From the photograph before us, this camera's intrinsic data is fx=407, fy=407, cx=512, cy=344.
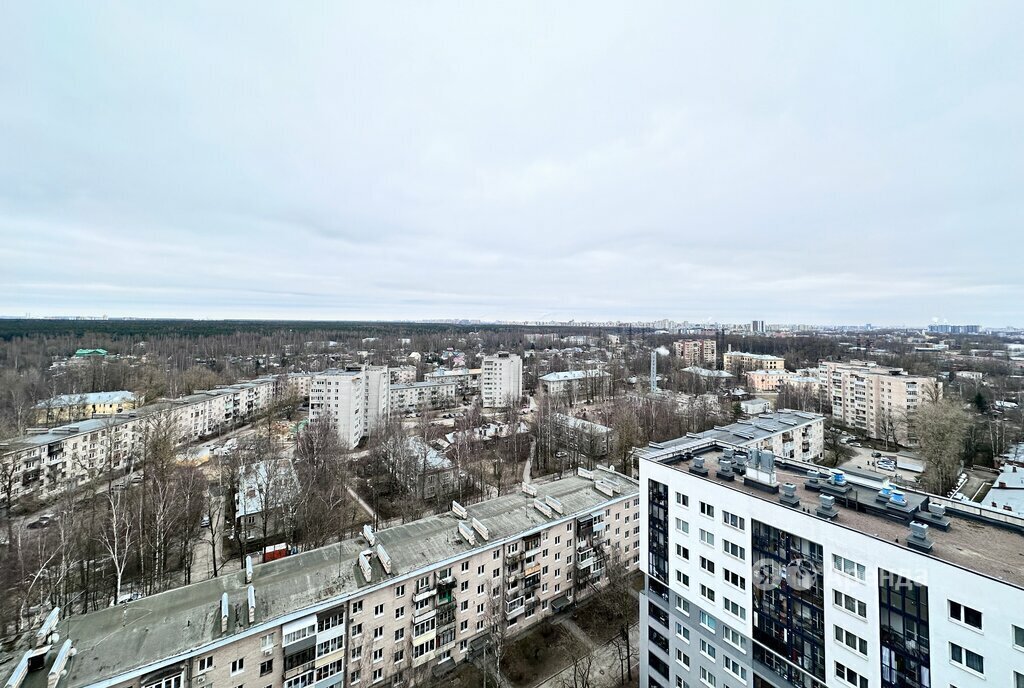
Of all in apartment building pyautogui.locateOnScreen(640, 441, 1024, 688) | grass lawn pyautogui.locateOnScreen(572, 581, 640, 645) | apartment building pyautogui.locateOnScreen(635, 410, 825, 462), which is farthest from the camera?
apartment building pyautogui.locateOnScreen(635, 410, 825, 462)

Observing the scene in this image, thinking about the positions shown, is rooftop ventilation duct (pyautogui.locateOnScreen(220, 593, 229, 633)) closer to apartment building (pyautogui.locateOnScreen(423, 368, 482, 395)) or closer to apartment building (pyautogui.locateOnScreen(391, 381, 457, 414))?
apartment building (pyautogui.locateOnScreen(391, 381, 457, 414))

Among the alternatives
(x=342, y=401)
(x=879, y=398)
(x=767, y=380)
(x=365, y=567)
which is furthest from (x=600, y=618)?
(x=767, y=380)

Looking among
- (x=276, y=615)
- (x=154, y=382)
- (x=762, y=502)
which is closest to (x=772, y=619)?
(x=762, y=502)

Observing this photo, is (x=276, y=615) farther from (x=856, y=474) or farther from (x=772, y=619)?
(x=856, y=474)

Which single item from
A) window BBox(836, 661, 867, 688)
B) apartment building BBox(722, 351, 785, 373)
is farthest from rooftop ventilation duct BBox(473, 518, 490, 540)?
apartment building BBox(722, 351, 785, 373)

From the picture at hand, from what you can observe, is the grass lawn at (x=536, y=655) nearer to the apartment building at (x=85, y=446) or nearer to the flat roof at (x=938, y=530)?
the flat roof at (x=938, y=530)

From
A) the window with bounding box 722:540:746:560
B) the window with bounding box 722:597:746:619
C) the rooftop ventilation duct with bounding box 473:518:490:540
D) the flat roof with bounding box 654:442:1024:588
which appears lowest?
the rooftop ventilation duct with bounding box 473:518:490:540

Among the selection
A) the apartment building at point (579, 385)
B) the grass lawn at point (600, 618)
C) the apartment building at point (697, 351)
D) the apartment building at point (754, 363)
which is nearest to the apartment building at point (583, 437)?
the grass lawn at point (600, 618)
